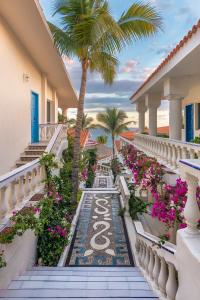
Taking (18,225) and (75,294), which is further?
(18,225)

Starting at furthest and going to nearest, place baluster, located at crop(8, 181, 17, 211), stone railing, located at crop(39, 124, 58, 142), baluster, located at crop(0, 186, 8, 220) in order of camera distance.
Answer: stone railing, located at crop(39, 124, 58, 142), baluster, located at crop(8, 181, 17, 211), baluster, located at crop(0, 186, 8, 220)

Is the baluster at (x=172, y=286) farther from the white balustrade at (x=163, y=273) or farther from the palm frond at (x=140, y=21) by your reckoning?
the palm frond at (x=140, y=21)

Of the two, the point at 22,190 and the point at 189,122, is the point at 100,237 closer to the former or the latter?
the point at 22,190

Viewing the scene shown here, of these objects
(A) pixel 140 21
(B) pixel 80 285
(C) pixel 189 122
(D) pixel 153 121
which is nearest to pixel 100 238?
(B) pixel 80 285

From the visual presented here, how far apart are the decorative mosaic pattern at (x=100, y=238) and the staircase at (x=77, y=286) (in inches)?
78.6

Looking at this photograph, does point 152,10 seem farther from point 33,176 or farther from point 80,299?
point 80,299

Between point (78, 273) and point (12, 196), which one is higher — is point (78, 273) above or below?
below

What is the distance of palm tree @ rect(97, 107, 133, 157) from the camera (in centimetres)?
3294

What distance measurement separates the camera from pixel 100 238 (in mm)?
8242

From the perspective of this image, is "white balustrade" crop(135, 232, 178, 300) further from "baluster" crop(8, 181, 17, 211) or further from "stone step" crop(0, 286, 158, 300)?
"baluster" crop(8, 181, 17, 211)

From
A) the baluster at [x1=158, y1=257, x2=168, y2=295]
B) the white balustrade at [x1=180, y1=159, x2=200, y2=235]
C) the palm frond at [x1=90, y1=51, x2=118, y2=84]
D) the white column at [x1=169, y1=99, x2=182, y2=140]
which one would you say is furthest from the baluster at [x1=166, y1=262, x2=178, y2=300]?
the palm frond at [x1=90, y1=51, x2=118, y2=84]

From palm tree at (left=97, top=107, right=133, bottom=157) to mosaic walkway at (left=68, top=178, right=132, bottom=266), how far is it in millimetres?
21086

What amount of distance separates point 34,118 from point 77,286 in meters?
9.16

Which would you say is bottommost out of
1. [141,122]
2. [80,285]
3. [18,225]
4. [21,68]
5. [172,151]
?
[80,285]
